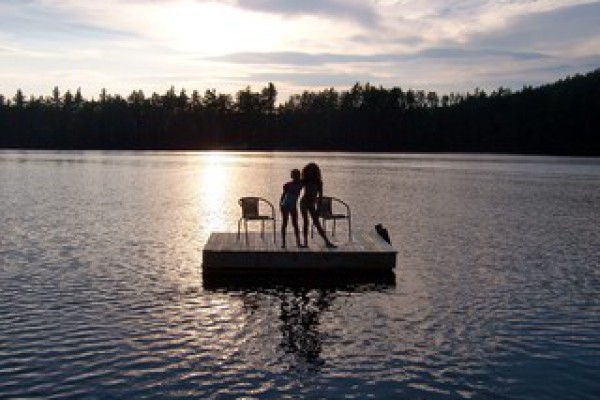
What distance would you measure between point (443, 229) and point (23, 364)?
23.3m

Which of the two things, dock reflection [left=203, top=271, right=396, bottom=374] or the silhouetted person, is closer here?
dock reflection [left=203, top=271, right=396, bottom=374]

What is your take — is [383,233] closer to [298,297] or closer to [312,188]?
[312,188]

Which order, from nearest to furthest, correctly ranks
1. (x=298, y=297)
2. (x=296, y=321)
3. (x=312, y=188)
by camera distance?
(x=296, y=321)
(x=298, y=297)
(x=312, y=188)

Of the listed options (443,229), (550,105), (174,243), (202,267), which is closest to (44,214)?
(174,243)

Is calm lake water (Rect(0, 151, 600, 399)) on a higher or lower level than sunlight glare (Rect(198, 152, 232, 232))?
higher

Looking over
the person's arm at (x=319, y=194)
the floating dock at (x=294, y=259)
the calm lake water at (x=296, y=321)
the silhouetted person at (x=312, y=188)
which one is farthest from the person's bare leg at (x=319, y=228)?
the calm lake water at (x=296, y=321)

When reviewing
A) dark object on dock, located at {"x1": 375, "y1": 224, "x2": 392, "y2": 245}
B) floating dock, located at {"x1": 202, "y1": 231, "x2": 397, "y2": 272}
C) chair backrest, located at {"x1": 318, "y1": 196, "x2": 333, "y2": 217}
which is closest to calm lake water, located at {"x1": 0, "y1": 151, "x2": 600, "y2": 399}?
floating dock, located at {"x1": 202, "y1": 231, "x2": 397, "y2": 272}

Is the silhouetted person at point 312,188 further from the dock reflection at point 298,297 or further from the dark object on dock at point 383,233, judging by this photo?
the dark object on dock at point 383,233

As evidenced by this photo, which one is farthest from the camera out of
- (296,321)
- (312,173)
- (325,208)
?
(325,208)

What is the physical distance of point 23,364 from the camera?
11797mm

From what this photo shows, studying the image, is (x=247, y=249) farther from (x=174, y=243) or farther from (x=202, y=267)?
(x=174, y=243)

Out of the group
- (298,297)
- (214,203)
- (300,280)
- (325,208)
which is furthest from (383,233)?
(214,203)

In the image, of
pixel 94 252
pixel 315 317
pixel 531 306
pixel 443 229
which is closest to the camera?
pixel 315 317

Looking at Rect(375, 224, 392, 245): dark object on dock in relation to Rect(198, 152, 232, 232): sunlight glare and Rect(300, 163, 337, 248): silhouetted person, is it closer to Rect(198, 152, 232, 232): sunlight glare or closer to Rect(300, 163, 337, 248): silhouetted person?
Rect(300, 163, 337, 248): silhouetted person
